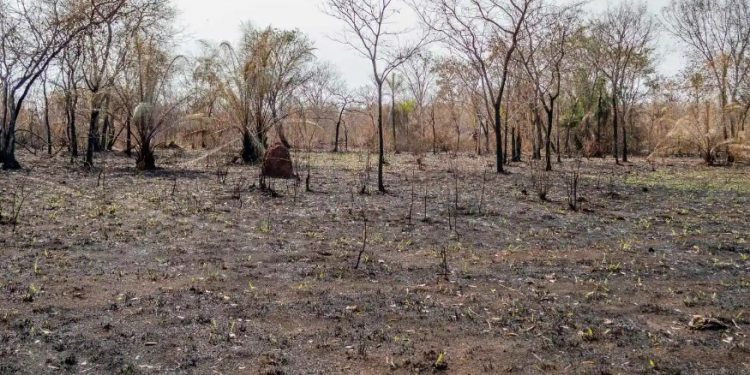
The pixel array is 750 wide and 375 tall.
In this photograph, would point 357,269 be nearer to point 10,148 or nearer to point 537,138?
point 10,148

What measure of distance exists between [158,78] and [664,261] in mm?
18132

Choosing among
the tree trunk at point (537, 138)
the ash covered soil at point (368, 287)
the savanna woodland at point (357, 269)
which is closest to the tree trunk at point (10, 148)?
the savanna woodland at point (357, 269)

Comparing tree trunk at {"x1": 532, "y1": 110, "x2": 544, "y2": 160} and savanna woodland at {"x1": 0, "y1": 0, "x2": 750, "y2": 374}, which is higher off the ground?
tree trunk at {"x1": 532, "y1": 110, "x2": 544, "y2": 160}

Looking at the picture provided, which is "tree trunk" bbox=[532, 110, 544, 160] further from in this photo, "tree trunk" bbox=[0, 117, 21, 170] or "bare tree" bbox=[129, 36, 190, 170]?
"tree trunk" bbox=[0, 117, 21, 170]

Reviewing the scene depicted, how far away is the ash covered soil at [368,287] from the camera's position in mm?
4301

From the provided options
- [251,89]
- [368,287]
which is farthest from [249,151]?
[368,287]

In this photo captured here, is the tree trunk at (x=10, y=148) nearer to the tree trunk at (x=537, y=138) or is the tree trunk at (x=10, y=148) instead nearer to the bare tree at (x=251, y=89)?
the bare tree at (x=251, y=89)

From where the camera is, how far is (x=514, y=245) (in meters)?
8.20

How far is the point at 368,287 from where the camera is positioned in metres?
6.07

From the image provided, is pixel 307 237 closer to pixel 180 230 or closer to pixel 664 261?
pixel 180 230

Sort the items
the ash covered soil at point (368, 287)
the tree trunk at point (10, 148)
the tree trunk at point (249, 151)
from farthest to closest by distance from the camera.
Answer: the tree trunk at point (249, 151) → the tree trunk at point (10, 148) → the ash covered soil at point (368, 287)

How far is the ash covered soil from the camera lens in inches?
169

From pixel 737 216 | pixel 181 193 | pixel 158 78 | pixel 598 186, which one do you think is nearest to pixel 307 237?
pixel 181 193

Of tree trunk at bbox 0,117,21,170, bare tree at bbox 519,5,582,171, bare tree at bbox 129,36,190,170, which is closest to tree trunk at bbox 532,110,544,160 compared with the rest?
bare tree at bbox 519,5,582,171
